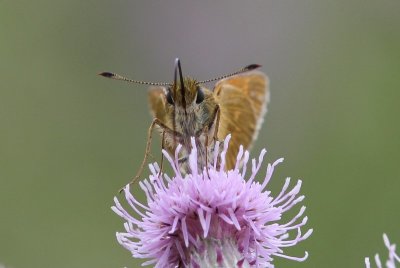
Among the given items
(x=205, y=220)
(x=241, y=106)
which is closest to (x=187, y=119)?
(x=205, y=220)

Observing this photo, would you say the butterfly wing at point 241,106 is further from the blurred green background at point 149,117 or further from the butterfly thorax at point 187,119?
the blurred green background at point 149,117

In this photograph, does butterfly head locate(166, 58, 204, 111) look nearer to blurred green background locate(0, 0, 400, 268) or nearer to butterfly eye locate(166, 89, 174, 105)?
butterfly eye locate(166, 89, 174, 105)

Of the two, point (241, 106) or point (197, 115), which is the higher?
point (241, 106)

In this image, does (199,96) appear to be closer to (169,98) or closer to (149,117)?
(169,98)

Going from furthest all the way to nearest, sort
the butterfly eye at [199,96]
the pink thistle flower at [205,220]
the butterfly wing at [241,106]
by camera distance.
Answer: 1. the butterfly wing at [241,106]
2. the butterfly eye at [199,96]
3. the pink thistle flower at [205,220]

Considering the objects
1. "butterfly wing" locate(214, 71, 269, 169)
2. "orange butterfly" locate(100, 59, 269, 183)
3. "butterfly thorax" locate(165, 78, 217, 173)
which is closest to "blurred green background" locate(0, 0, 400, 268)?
"butterfly wing" locate(214, 71, 269, 169)

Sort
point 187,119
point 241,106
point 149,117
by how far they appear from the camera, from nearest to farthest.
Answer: point 187,119 → point 241,106 → point 149,117

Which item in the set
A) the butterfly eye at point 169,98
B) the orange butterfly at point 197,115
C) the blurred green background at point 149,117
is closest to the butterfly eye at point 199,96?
the orange butterfly at point 197,115
